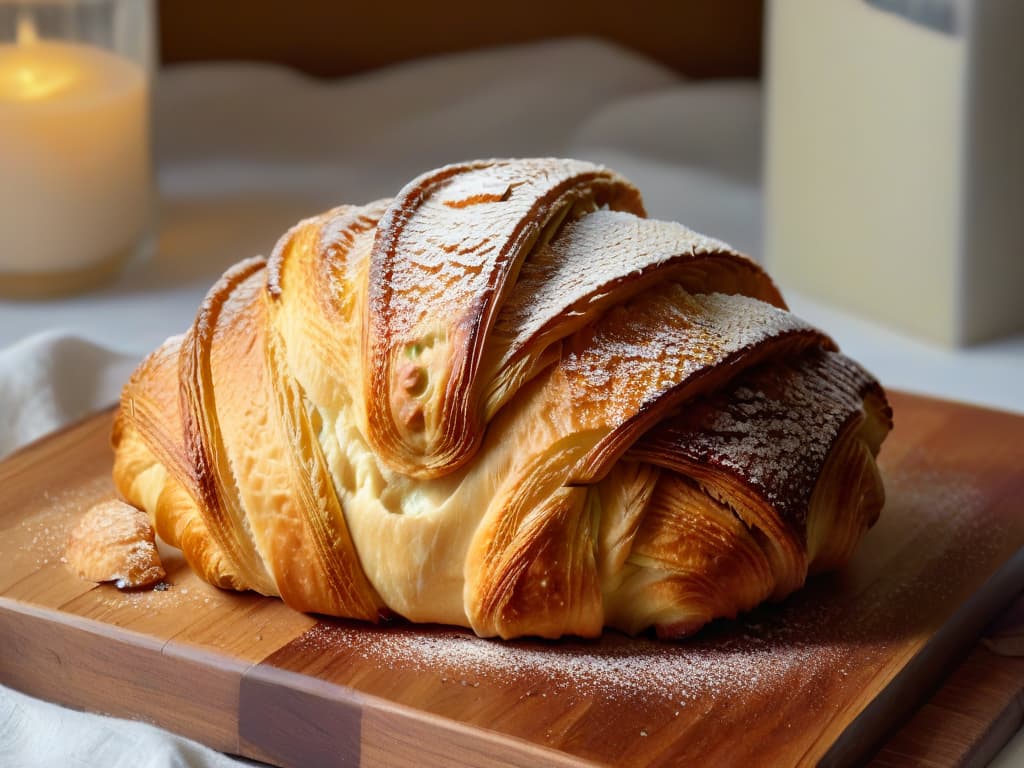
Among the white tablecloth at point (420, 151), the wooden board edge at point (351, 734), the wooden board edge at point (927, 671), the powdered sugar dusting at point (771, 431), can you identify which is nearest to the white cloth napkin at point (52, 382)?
the white tablecloth at point (420, 151)

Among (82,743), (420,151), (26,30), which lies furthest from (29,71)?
(82,743)

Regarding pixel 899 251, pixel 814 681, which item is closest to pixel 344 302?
pixel 814 681

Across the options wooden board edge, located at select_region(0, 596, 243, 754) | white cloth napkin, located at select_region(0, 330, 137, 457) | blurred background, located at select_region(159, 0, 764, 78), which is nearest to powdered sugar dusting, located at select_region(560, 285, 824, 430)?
wooden board edge, located at select_region(0, 596, 243, 754)

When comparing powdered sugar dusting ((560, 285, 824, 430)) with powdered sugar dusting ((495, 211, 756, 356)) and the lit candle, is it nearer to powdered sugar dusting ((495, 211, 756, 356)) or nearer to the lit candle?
powdered sugar dusting ((495, 211, 756, 356))

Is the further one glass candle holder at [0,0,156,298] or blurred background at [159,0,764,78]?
blurred background at [159,0,764,78]

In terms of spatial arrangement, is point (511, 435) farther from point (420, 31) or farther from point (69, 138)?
point (420, 31)

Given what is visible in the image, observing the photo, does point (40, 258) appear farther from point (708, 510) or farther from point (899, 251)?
point (708, 510)

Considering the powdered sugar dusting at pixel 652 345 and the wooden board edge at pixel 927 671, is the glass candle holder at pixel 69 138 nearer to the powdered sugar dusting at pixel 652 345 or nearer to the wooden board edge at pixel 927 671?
the powdered sugar dusting at pixel 652 345
